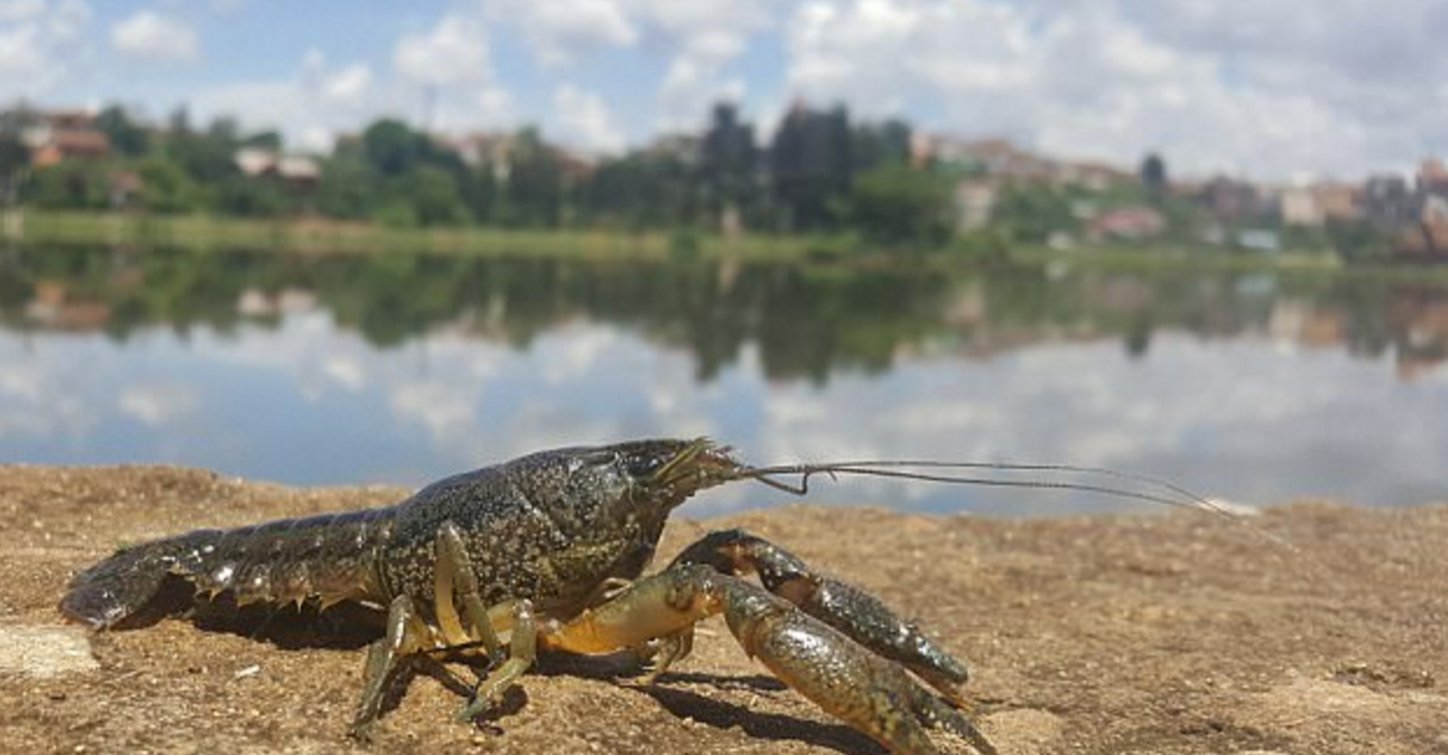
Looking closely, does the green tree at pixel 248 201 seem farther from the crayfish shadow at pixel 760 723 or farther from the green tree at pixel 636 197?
the crayfish shadow at pixel 760 723

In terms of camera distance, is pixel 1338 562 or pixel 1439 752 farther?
pixel 1338 562

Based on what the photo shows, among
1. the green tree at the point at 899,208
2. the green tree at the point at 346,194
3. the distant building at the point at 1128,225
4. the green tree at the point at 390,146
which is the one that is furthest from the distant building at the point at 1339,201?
the green tree at the point at 390,146

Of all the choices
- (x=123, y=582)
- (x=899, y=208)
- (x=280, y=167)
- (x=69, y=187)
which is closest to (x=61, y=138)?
(x=69, y=187)

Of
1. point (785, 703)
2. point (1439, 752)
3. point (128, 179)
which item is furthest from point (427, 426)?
point (128, 179)

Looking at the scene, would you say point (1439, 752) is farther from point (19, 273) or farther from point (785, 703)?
point (19, 273)

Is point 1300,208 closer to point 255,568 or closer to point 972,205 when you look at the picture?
point 972,205

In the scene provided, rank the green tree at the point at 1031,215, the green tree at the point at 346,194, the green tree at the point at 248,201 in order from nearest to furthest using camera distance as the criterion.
A: the green tree at the point at 248,201
the green tree at the point at 346,194
the green tree at the point at 1031,215
